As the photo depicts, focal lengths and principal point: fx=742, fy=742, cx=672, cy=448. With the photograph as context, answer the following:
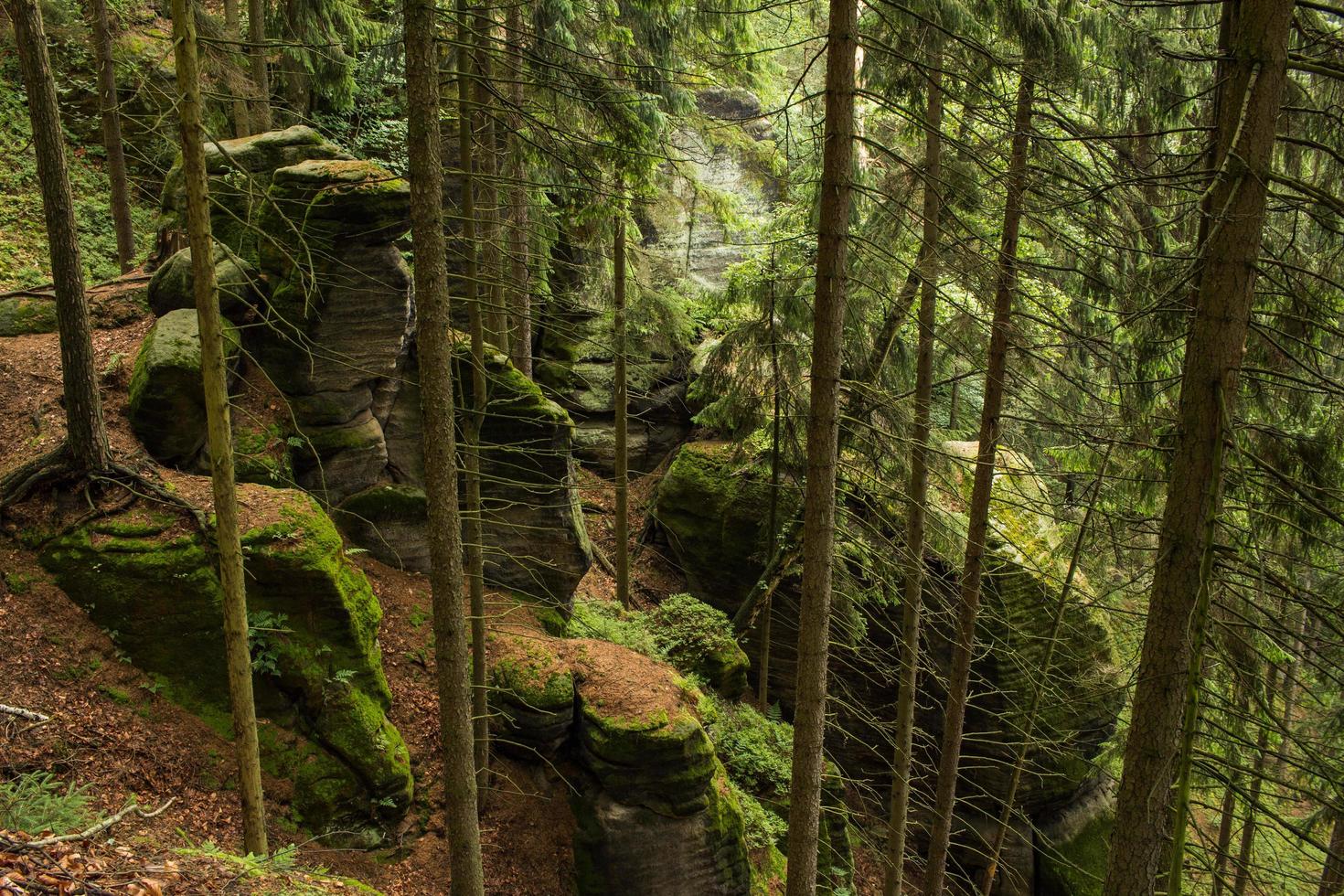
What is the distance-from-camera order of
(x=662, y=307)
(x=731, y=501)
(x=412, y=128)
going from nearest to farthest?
(x=412, y=128) → (x=662, y=307) → (x=731, y=501)

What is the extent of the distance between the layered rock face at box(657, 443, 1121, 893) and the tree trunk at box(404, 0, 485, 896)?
21.7 feet

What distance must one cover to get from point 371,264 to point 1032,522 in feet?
40.0

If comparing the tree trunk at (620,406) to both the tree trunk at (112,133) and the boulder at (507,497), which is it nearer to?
the boulder at (507,497)

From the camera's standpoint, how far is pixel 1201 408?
193 inches

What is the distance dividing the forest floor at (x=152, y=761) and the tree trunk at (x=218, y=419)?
807mm

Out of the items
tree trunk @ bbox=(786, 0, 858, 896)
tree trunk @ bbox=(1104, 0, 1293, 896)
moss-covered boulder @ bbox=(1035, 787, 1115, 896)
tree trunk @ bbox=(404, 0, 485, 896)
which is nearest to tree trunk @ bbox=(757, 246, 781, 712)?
tree trunk @ bbox=(786, 0, 858, 896)

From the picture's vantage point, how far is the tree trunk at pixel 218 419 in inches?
224

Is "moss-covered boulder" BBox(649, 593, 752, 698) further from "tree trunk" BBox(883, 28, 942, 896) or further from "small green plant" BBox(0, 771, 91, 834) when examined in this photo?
"small green plant" BBox(0, 771, 91, 834)

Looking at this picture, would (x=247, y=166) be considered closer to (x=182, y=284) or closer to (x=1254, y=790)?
(x=182, y=284)

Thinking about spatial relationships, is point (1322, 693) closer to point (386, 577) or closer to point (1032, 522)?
point (1032, 522)

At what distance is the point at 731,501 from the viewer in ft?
49.8

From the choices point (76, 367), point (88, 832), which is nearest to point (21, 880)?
point (88, 832)

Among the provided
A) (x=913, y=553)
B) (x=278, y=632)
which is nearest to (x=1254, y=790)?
(x=913, y=553)

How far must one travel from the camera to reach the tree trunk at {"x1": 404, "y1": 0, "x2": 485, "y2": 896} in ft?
19.5
